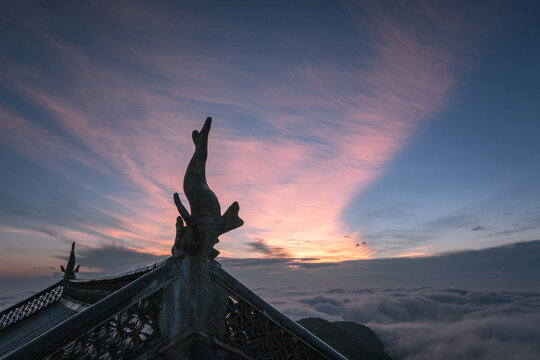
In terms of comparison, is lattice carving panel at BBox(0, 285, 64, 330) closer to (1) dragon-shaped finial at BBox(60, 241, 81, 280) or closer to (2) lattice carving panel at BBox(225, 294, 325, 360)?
(1) dragon-shaped finial at BBox(60, 241, 81, 280)

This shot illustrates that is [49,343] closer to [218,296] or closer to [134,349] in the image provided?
[134,349]

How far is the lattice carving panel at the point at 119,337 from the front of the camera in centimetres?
332

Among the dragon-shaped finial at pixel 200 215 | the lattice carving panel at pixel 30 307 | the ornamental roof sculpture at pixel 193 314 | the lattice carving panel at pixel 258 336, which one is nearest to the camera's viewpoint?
the ornamental roof sculpture at pixel 193 314

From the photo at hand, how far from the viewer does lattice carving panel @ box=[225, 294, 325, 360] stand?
436 cm

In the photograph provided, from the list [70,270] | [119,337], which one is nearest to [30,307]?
[70,270]

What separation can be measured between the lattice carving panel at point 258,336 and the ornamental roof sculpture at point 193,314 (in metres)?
0.01

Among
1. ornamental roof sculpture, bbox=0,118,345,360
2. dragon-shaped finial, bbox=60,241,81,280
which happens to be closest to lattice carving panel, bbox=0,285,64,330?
dragon-shaped finial, bbox=60,241,81,280

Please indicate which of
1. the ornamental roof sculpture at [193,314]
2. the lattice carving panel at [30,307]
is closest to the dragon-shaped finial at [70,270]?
the lattice carving panel at [30,307]

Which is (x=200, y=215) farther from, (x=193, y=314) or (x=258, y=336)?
(x=258, y=336)

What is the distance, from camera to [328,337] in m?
177

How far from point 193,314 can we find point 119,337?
3.22ft

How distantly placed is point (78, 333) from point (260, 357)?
261cm

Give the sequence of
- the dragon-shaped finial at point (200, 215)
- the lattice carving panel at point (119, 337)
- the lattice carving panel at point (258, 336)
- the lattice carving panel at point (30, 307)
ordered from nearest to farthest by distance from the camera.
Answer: the lattice carving panel at point (119, 337), the dragon-shaped finial at point (200, 215), the lattice carving panel at point (258, 336), the lattice carving panel at point (30, 307)

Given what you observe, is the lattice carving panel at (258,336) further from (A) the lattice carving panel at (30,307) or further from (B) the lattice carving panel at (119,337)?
(A) the lattice carving panel at (30,307)
